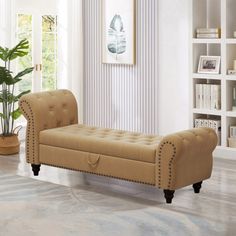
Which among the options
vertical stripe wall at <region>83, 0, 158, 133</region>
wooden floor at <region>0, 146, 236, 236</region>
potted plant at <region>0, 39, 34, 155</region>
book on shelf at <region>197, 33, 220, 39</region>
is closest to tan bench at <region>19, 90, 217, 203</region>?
wooden floor at <region>0, 146, 236, 236</region>

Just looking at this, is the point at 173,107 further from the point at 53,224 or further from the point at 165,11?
the point at 53,224

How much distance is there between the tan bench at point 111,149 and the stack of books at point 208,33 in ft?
5.70

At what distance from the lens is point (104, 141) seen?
6.11 m

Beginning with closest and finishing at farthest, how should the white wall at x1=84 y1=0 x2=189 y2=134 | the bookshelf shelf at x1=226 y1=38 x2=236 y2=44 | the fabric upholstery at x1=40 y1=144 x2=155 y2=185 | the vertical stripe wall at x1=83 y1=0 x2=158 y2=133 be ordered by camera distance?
the fabric upholstery at x1=40 y1=144 x2=155 y2=185 → the bookshelf shelf at x1=226 y1=38 x2=236 y2=44 → the white wall at x1=84 y1=0 x2=189 y2=134 → the vertical stripe wall at x1=83 y1=0 x2=158 y2=133

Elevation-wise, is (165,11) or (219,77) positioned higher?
(165,11)

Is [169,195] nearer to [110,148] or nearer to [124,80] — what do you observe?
[110,148]

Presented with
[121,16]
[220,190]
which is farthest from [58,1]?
[220,190]

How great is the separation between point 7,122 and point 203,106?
7.69 ft

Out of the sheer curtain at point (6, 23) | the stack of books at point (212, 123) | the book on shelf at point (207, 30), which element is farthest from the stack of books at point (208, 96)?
the sheer curtain at point (6, 23)

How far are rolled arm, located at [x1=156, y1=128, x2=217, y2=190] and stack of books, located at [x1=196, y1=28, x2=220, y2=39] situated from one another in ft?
6.35

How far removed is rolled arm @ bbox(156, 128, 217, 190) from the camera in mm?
5562

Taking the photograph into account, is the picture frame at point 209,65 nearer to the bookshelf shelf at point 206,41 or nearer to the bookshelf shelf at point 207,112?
the bookshelf shelf at point 206,41

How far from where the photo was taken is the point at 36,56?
29.8 ft

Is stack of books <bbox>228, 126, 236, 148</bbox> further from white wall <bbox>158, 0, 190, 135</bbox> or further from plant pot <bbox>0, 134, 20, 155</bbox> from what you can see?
plant pot <bbox>0, 134, 20, 155</bbox>
